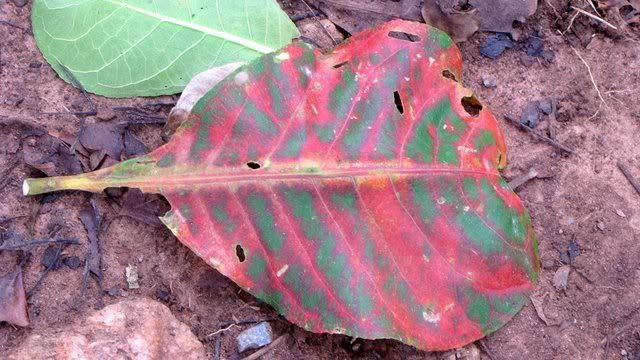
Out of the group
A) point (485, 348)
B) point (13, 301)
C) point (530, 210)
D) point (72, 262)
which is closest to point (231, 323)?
point (72, 262)

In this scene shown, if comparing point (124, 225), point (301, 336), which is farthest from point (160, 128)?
point (301, 336)

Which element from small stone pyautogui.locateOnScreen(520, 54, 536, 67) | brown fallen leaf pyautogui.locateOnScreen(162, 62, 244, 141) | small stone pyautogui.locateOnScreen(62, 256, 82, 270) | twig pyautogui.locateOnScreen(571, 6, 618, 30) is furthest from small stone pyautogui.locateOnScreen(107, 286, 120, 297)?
twig pyautogui.locateOnScreen(571, 6, 618, 30)

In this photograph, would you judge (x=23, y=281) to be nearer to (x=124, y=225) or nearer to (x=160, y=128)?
(x=124, y=225)

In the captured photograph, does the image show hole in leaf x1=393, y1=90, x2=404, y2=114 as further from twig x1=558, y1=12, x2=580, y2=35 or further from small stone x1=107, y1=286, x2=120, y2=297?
small stone x1=107, y1=286, x2=120, y2=297

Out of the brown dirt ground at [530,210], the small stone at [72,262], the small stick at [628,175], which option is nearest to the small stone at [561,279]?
the brown dirt ground at [530,210]

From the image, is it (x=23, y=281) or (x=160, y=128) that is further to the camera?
(x=160, y=128)

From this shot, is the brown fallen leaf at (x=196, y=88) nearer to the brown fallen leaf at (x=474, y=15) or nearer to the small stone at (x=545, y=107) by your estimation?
the brown fallen leaf at (x=474, y=15)

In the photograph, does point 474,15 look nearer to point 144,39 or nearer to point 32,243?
point 144,39
